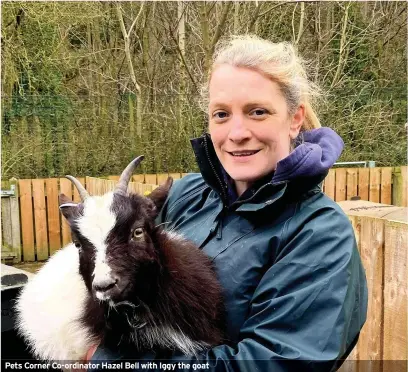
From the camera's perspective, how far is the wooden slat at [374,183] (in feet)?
30.5

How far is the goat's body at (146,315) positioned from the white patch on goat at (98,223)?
216 millimetres

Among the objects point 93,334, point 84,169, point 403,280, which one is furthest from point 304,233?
point 84,169

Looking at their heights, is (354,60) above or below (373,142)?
above

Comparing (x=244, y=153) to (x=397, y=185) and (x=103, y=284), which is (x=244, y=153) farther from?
(x=397, y=185)

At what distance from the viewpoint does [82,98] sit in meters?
11.0

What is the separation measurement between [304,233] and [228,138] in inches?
21.8

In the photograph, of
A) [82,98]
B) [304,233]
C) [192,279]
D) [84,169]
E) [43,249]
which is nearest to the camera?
[304,233]

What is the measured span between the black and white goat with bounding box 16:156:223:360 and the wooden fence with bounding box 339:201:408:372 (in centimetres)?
191

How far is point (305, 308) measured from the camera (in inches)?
70.6

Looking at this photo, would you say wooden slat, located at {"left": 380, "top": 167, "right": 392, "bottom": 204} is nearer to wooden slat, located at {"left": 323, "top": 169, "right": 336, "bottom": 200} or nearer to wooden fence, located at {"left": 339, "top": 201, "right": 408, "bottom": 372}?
wooden slat, located at {"left": 323, "top": 169, "right": 336, "bottom": 200}

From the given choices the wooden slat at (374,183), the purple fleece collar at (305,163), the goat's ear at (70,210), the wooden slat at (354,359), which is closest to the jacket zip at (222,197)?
the purple fleece collar at (305,163)

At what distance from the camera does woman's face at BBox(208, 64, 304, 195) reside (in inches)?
82.9

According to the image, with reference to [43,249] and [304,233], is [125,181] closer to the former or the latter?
[304,233]

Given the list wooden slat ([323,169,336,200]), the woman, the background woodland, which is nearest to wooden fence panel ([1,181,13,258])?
the background woodland
